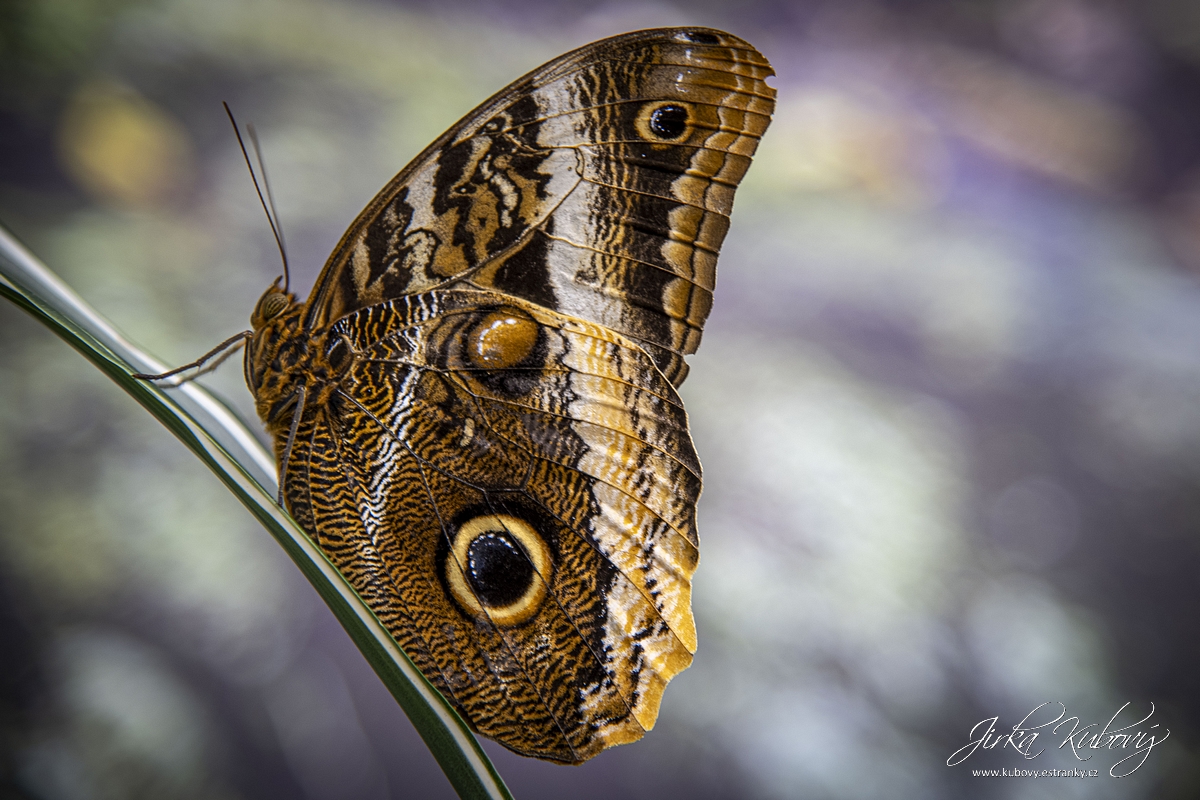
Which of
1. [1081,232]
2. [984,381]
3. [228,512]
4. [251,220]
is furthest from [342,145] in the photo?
[1081,232]

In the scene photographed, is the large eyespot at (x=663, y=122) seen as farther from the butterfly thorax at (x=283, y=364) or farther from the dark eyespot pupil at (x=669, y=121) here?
the butterfly thorax at (x=283, y=364)

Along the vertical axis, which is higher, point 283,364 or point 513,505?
point 283,364

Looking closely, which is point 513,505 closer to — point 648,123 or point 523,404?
point 523,404

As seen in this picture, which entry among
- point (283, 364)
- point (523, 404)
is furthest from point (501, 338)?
point (283, 364)

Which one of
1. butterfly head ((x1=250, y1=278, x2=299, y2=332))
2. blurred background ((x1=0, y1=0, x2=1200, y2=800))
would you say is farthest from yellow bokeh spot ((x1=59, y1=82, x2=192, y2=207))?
butterfly head ((x1=250, y1=278, x2=299, y2=332))

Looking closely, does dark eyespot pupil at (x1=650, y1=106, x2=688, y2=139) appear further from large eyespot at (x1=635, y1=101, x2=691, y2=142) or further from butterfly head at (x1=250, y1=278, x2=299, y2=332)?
butterfly head at (x1=250, y1=278, x2=299, y2=332)
